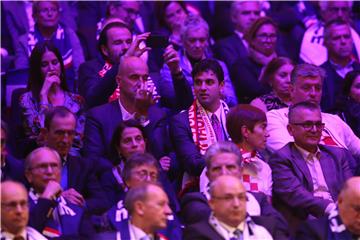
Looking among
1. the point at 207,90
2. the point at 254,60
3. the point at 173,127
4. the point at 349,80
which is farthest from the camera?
the point at 254,60

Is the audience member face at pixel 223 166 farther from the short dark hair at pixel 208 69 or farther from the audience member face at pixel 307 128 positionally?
the short dark hair at pixel 208 69

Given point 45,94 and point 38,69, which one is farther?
point 38,69

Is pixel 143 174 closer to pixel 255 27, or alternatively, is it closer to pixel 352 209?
pixel 352 209

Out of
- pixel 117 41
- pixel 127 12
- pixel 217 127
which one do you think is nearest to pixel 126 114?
pixel 217 127

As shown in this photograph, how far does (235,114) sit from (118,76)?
3.15ft

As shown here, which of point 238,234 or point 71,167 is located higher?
point 71,167

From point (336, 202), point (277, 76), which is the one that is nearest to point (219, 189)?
point (336, 202)

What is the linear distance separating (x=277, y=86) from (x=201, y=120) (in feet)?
3.11

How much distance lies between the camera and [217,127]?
9023 millimetres

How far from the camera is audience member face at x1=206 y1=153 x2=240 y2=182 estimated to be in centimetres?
795

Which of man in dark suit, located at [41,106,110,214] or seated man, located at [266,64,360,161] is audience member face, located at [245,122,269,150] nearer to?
seated man, located at [266,64,360,161]

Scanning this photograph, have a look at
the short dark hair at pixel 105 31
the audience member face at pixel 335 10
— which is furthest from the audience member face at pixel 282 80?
the audience member face at pixel 335 10

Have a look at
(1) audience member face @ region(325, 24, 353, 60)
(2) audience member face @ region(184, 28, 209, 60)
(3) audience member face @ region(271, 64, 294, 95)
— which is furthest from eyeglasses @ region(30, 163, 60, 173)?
(1) audience member face @ region(325, 24, 353, 60)

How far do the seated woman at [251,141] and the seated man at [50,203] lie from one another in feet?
3.91
